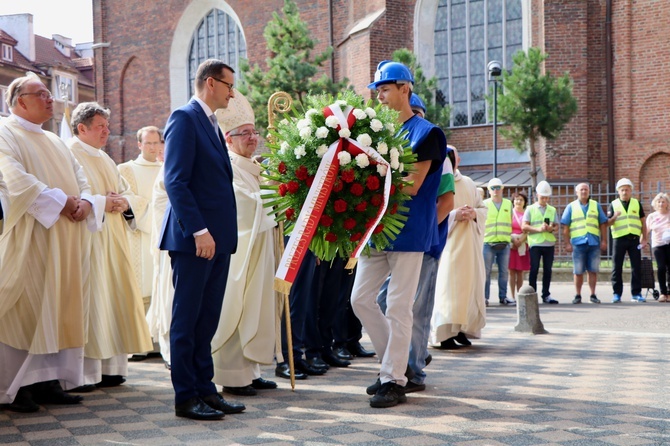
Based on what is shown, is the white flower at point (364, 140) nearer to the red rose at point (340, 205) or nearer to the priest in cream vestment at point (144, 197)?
the red rose at point (340, 205)

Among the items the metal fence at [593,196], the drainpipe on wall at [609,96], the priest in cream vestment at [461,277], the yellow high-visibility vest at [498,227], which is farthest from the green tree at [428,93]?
the priest in cream vestment at [461,277]

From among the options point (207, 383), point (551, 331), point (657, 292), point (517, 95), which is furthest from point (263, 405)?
point (517, 95)

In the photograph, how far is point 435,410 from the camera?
6094 mm

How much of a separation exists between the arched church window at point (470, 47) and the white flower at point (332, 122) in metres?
24.3

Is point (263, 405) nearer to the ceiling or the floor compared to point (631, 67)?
nearer to the floor

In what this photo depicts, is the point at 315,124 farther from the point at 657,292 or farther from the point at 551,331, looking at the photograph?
the point at 657,292

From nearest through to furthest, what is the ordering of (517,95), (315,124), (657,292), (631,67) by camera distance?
(315,124), (657,292), (517,95), (631,67)

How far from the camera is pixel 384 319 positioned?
6.69 m

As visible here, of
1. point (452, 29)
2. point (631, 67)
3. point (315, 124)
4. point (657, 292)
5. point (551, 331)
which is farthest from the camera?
point (452, 29)

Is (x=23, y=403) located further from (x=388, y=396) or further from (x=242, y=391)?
(x=388, y=396)

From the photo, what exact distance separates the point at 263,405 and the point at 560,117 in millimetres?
19825

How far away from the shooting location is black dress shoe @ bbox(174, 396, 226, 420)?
581 cm

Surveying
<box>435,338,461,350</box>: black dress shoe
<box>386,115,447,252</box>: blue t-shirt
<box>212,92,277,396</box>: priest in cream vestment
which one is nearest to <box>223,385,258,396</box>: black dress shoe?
<box>212,92,277,396</box>: priest in cream vestment

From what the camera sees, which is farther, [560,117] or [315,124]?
[560,117]
